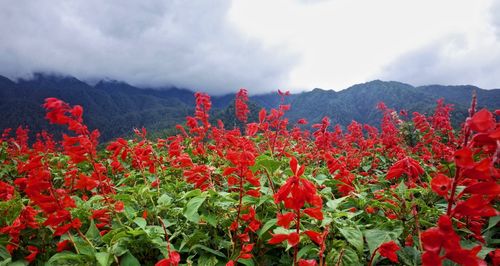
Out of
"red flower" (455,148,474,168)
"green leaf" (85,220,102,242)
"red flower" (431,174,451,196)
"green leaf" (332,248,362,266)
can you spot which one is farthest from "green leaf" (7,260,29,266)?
"red flower" (455,148,474,168)

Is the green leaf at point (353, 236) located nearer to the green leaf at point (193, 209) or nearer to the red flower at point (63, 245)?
the green leaf at point (193, 209)

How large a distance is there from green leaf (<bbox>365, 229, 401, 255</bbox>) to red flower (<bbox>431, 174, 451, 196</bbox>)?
88 cm

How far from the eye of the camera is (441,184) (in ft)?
4.21

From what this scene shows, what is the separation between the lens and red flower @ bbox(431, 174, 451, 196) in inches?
49.9

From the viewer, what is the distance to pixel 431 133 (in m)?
8.41

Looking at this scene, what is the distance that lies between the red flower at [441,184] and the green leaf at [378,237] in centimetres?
88

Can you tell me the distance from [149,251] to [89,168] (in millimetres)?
4068

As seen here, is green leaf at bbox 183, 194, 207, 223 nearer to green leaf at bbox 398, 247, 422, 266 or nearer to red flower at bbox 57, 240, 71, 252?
red flower at bbox 57, 240, 71, 252

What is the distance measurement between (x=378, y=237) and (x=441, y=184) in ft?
3.09

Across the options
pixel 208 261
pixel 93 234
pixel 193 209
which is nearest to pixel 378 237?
pixel 208 261

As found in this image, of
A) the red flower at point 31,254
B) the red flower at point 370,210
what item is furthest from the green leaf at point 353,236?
the red flower at point 31,254

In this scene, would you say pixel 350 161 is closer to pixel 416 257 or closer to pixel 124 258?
pixel 416 257

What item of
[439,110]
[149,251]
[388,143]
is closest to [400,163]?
[149,251]

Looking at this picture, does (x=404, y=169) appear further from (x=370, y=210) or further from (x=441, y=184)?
(x=370, y=210)
